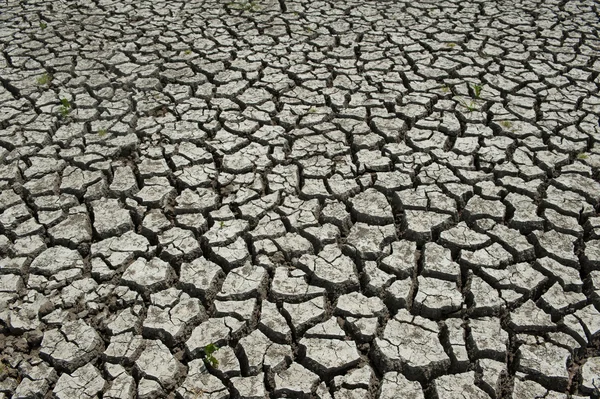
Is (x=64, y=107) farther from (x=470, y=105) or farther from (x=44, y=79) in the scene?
(x=470, y=105)

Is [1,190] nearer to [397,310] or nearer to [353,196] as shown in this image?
[353,196]

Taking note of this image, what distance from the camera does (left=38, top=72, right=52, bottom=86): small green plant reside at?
440 cm

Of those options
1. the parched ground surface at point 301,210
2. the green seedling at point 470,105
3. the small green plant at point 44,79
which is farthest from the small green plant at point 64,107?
the green seedling at point 470,105

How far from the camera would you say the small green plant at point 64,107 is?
13.3ft

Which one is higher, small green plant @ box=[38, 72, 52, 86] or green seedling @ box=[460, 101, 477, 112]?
green seedling @ box=[460, 101, 477, 112]

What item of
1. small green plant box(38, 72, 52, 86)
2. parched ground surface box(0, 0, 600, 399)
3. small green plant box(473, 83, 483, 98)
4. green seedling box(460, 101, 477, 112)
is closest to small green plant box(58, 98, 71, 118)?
parched ground surface box(0, 0, 600, 399)

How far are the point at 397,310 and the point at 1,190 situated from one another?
2.24 m

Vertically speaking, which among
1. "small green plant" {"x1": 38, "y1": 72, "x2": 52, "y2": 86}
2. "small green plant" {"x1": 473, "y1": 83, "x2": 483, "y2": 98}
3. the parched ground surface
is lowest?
"small green plant" {"x1": 38, "y1": 72, "x2": 52, "y2": 86}

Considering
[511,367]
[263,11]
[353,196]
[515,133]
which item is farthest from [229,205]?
[263,11]

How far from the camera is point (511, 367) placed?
2426mm

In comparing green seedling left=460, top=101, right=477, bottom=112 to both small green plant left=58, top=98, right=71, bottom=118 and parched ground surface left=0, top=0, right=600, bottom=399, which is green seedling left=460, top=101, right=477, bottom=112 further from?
small green plant left=58, top=98, right=71, bottom=118

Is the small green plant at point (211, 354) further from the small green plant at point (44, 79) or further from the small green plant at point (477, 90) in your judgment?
the small green plant at point (44, 79)

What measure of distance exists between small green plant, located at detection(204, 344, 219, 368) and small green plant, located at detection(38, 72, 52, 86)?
281cm

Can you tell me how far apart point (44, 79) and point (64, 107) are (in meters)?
0.49
